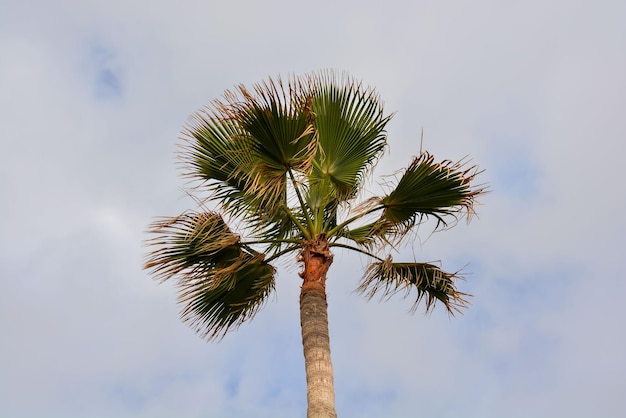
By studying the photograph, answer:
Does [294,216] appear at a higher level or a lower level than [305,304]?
higher

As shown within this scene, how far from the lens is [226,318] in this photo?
10.1 metres

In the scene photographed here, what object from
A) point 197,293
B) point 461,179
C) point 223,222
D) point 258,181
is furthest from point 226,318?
point 461,179

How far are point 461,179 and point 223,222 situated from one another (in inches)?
109

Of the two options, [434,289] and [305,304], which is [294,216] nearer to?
[305,304]

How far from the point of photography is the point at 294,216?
928cm

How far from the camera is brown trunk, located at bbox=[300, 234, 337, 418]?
7961mm

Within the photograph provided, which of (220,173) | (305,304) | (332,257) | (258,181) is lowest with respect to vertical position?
(305,304)

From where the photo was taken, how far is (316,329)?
336 inches

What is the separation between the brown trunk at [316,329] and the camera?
796cm

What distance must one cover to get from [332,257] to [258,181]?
1.17 metres

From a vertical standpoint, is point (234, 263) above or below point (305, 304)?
above

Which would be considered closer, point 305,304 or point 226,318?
point 305,304

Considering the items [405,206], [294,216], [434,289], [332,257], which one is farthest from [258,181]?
[434,289]

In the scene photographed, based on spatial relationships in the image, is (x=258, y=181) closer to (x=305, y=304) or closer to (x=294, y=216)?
(x=294, y=216)
